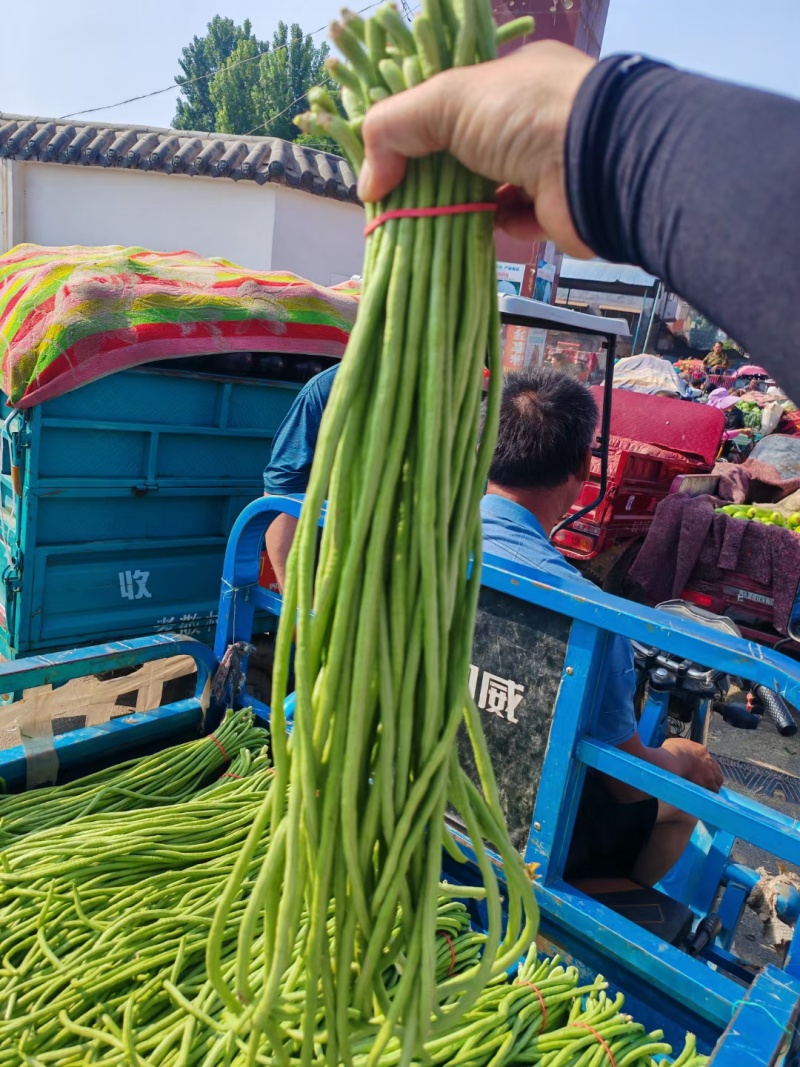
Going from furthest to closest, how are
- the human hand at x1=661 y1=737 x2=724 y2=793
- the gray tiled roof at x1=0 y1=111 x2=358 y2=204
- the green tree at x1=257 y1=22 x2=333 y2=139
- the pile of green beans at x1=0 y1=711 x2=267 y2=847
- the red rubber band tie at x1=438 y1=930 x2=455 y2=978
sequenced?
1. the green tree at x1=257 y1=22 x2=333 y2=139
2. the gray tiled roof at x1=0 y1=111 x2=358 y2=204
3. the human hand at x1=661 y1=737 x2=724 y2=793
4. the pile of green beans at x1=0 y1=711 x2=267 y2=847
5. the red rubber band tie at x1=438 y1=930 x2=455 y2=978

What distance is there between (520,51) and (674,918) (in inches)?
82.4

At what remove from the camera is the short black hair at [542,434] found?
237 cm

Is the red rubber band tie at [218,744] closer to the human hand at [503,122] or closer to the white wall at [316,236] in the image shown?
the human hand at [503,122]

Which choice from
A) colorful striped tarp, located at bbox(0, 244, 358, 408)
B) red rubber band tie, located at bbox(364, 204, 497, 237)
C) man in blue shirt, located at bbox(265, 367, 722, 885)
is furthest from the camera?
colorful striped tarp, located at bbox(0, 244, 358, 408)

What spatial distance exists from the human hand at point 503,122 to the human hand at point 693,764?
6.86 ft

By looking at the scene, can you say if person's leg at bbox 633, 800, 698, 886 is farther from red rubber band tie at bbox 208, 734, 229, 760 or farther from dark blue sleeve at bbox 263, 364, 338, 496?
dark blue sleeve at bbox 263, 364, 338, 496

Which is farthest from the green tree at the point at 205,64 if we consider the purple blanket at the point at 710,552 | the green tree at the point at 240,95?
the purple blanket at the point at 710,552

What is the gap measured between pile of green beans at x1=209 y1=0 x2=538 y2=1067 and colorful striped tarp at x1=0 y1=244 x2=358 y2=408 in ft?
9.81

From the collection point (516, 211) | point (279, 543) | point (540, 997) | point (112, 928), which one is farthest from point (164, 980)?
point (279, 543)

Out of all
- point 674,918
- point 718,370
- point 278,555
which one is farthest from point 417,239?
point 718,370

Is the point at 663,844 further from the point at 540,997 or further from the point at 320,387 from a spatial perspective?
the point at 320,387

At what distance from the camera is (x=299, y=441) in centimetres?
364

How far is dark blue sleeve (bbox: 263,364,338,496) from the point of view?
362 cm

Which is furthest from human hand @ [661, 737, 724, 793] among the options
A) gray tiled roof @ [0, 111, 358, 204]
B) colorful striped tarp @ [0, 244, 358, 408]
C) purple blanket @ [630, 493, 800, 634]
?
gray tiled roof @ [0, 111, 358, 204]
